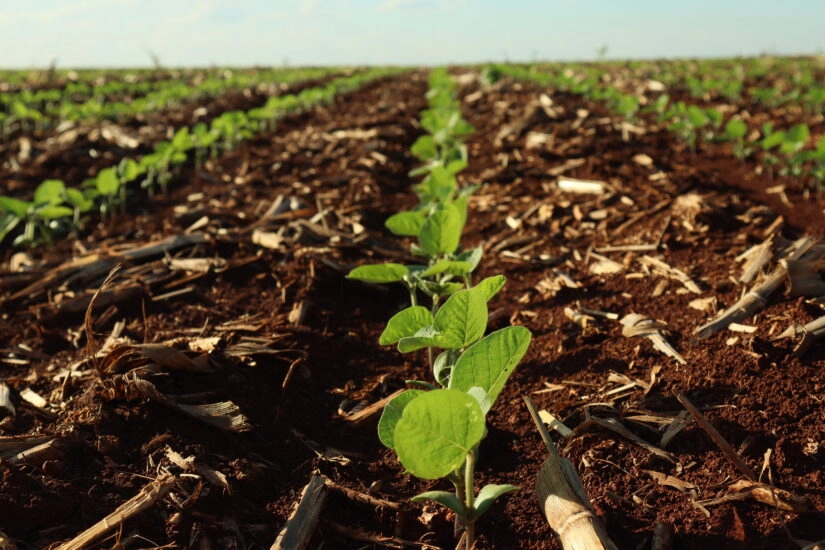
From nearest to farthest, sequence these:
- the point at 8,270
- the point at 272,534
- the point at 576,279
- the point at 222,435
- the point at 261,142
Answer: the point at 272,534 → the point at 222,435 → the point at 576,279 → the point at 8,270 → the point at 261,142

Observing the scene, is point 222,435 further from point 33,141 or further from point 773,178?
point 33,141

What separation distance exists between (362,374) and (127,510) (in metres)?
1.08

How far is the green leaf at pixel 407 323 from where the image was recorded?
72.0 inches

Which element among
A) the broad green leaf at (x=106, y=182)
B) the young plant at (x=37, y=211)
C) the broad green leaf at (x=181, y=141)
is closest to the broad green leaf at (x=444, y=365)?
the young plant at (x=37, y=211)

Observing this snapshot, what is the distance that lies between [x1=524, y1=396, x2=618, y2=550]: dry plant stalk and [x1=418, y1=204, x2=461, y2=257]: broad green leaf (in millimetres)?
972

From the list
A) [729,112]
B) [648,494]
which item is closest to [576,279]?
[648,494]

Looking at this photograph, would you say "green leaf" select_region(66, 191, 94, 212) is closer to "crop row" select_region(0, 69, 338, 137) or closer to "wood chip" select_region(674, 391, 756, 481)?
"wood chip" select_region(674, 391, 756, 481)

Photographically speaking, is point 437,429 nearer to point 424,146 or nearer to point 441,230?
point 441,230

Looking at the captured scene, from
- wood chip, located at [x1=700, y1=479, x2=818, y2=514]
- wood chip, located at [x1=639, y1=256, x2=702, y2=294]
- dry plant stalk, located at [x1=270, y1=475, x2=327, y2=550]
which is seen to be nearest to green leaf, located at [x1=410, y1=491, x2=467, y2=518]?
dry plant stalk, located at [x1=270, y1=475, x2=327, y2=550]

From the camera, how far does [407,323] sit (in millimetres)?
1851

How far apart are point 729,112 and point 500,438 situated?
843 cm

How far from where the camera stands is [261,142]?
7.81m

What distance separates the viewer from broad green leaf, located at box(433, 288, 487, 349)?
1.69 m

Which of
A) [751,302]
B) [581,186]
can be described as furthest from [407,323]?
[581,186]
